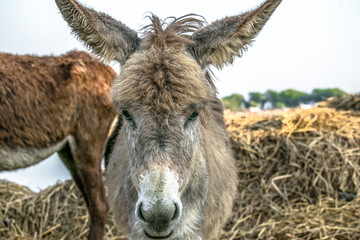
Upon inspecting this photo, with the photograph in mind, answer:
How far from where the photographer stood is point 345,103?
772 cm

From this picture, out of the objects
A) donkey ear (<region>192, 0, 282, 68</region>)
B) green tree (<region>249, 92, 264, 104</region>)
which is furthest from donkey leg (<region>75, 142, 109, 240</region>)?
green tree (<region>249, 92, 264, 104</region>)

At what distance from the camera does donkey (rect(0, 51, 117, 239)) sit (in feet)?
15.0

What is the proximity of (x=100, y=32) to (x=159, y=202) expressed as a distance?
1284mm

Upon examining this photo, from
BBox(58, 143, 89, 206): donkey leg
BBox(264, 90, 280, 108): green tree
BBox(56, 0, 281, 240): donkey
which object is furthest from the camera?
BBox(264, 90, 280, 108): green tree

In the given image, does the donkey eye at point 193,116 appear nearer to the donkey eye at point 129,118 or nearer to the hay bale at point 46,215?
the donkey eye at point 129,118

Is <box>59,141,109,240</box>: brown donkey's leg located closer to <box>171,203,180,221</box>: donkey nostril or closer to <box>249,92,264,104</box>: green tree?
<box>171,203,180,221</box>: donkey nostril

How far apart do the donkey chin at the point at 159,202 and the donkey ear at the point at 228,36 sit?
0.98 metres

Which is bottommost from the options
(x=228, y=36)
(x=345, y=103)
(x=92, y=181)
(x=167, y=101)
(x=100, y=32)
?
(x=92, y=181)

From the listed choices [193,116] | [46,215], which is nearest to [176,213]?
[193,116]

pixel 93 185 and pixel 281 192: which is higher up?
pixel 93 185

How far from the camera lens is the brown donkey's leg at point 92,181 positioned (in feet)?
16.1

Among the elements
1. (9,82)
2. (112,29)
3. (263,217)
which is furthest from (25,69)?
(263,217)

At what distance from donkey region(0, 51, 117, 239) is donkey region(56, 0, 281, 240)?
5.88ft

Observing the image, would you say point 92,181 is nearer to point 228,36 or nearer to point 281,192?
point 281,192
